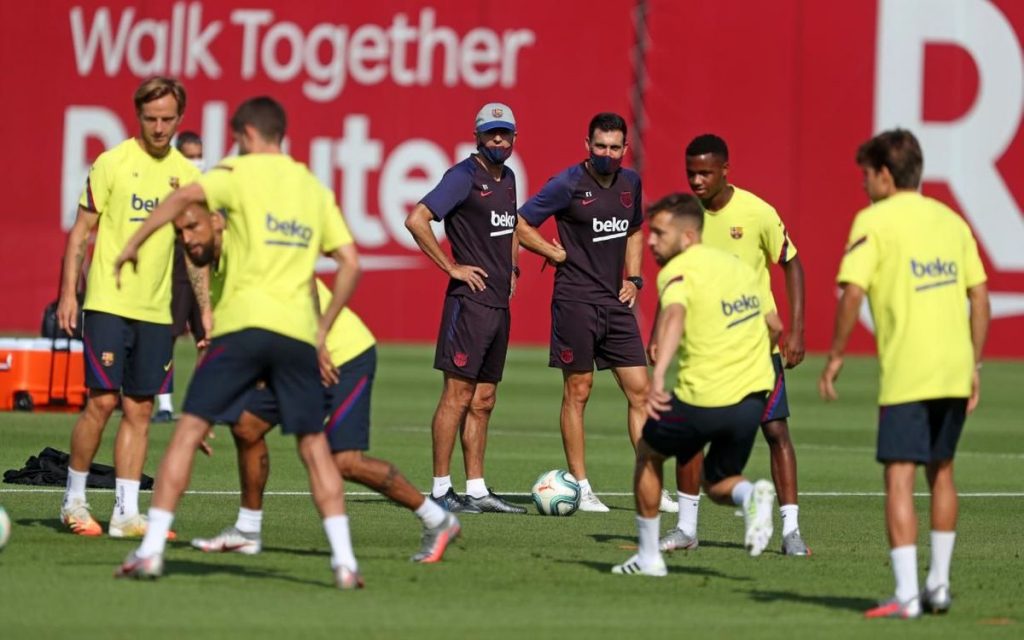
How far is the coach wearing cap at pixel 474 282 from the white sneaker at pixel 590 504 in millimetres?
534

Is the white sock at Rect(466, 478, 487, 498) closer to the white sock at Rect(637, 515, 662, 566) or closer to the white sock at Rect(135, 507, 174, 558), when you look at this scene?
the white sock at Rect(637, 515, 662, 566)

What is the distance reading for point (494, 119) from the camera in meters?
13.3

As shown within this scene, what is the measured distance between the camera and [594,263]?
45.8 ft

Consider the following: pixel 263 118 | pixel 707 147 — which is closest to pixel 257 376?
pixel 263 118

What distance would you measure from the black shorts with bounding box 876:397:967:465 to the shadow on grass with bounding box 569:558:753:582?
1.52 m

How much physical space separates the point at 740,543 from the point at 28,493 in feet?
15.3

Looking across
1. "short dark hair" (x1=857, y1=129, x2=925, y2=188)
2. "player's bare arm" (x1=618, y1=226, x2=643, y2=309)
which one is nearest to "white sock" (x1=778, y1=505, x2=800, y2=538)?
"short dark hair" (x1=857, y1=129, x2=925, y2=188)

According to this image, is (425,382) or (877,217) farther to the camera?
(425,382)

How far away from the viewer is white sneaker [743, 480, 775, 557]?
9281mm

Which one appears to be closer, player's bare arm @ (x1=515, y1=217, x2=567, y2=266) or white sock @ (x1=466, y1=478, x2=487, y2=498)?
white sock @ (x1=466, y1=478, x2=487, y2=498)

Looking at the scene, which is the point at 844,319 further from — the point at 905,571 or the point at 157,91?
the point at 157,91

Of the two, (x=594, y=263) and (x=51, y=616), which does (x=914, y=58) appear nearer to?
(x=594, y=263)

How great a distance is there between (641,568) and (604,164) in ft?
14.1

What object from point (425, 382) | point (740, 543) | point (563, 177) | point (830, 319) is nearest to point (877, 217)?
point (740, 543)
